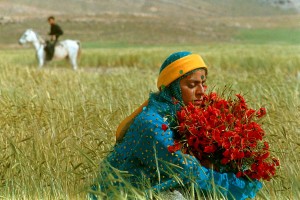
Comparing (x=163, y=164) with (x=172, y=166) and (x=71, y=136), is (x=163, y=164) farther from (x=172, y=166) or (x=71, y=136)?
(x=71, y=136)

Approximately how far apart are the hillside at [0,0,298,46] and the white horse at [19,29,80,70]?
25.8m

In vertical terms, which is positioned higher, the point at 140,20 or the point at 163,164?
the point at 163,164

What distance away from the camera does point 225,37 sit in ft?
199

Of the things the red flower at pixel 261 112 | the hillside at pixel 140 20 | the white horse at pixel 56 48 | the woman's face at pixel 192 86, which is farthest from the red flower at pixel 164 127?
the hillside at pixel 140 20

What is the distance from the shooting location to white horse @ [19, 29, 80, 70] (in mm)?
15273

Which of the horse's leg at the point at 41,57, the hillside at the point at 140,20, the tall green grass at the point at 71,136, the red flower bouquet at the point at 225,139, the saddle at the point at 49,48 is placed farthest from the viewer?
the hillside at the point at 140,20

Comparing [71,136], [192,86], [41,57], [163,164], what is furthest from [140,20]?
[163,164]

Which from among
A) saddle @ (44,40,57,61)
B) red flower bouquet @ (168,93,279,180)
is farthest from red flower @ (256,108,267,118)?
saddle @ (44,40,57,61)

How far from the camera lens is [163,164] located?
9.08 feet

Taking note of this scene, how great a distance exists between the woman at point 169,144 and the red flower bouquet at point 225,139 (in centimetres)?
4

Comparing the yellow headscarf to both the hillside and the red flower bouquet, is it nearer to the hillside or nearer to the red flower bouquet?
the red flower bouquet

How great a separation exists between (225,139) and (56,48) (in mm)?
13326

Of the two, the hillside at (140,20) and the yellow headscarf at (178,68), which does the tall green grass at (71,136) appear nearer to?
the yellow headscarf at (178,68)

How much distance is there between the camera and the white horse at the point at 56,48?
15.3 m
